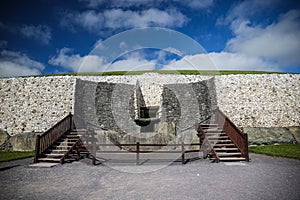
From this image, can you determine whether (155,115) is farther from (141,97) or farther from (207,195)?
(207,195)

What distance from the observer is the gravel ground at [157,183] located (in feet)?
15.0

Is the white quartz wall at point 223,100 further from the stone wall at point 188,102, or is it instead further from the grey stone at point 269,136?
the grey stone at point 269,136

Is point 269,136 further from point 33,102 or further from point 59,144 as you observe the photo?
point 33,102

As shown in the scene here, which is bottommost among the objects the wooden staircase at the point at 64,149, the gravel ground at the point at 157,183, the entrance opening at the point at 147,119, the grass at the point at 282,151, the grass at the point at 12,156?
the gravel ground at the point at 157,183

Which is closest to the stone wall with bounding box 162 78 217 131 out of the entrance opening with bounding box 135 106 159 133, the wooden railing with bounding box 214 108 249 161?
the entrance opening with bounding box 135 106 159 133

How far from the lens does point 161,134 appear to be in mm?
13508

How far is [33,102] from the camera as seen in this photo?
1738 cm

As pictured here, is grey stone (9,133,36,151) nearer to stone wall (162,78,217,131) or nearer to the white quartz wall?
the white quartz wall

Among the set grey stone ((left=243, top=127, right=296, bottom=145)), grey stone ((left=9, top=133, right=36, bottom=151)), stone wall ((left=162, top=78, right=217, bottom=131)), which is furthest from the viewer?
stone wall ((left=162, top=78, right=217, bottom=131))

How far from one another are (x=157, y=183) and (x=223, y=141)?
5403 millimetres

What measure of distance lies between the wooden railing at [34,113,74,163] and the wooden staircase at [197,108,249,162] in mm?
7647

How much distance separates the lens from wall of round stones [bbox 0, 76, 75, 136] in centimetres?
1694

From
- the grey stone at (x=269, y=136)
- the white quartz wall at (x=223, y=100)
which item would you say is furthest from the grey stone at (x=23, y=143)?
the grey stone at (x=269, y=136)

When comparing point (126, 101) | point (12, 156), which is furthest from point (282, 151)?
point (12, 156)
